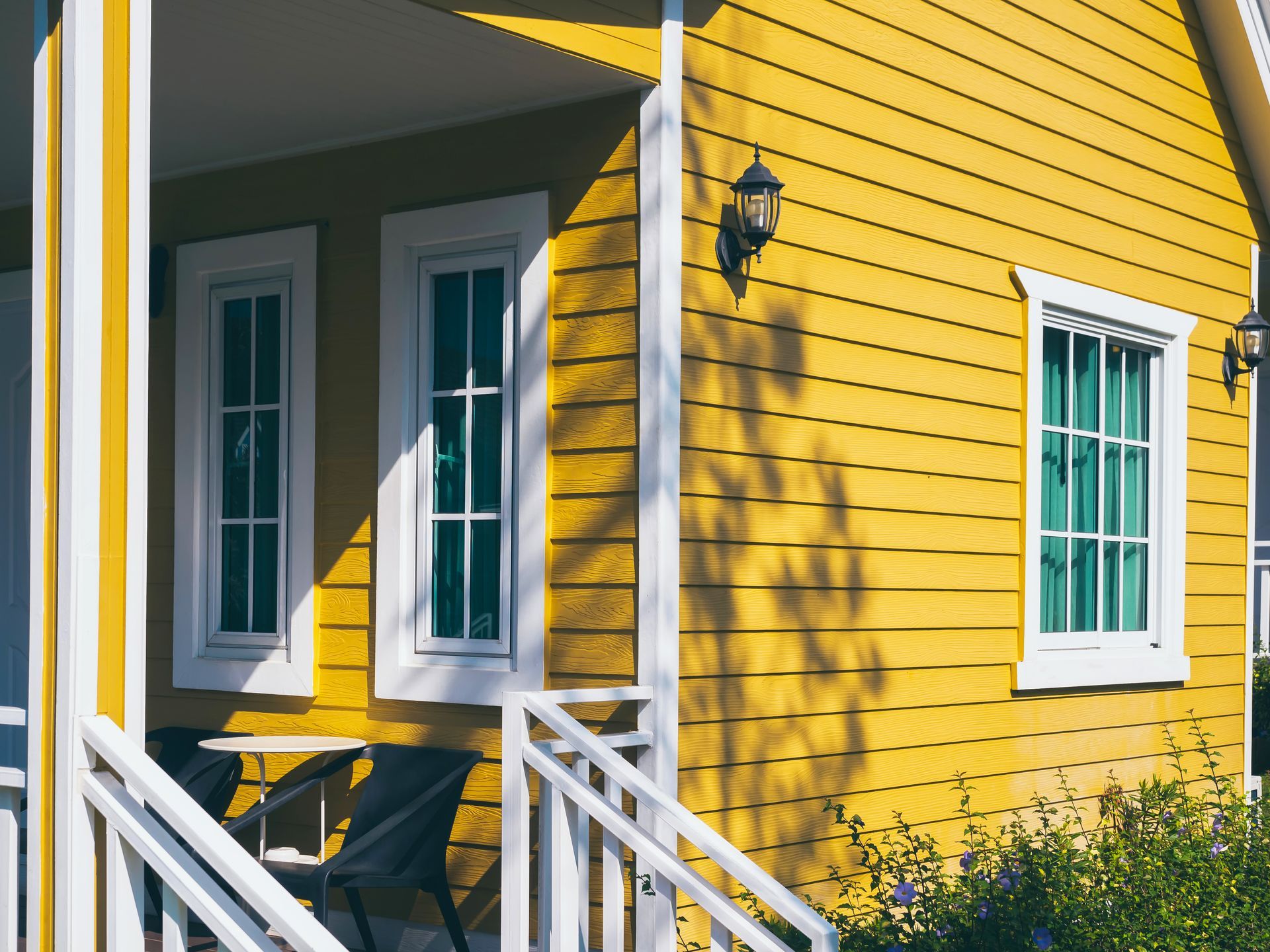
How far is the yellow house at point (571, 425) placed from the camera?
3.18 metres

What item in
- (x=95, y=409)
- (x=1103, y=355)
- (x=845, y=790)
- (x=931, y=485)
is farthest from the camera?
(x=1103, y=355)

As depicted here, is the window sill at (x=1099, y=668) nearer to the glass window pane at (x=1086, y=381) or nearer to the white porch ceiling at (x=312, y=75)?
the glass window pane at (x=1086, y=381)

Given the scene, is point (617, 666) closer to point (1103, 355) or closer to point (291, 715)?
point (291, 715)

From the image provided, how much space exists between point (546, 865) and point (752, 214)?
1.94m

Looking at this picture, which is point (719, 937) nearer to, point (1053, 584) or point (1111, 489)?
point (1053, 584)

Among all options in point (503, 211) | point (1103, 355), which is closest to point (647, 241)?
point (503, 211)

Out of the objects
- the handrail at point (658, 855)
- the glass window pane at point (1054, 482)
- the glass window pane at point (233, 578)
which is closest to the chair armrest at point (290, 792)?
the glass window pane at point (233, 578)

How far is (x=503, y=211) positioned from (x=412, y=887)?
6.77 feet

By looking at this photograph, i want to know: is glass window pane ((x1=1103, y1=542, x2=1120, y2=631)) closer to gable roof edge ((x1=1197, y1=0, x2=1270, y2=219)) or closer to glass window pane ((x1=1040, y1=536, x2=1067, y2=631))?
glass window pane ((x1=1040, y1=536, x2=1067, y2=631))

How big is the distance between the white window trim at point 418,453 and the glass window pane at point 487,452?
10 cm

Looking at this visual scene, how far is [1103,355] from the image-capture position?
249 inches

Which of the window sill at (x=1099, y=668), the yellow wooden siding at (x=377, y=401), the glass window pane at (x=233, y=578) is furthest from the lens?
the window sill at (x=1099, y=668)

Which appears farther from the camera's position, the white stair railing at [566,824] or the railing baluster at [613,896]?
the railing baluster at [613,896]

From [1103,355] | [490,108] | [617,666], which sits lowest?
[617,666]
